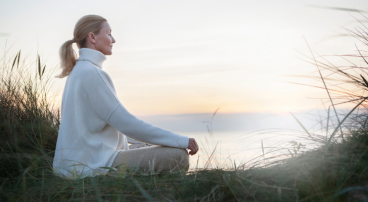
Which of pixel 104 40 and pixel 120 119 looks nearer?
pixel 120 119

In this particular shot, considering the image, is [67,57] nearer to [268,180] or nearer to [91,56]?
[91,56]

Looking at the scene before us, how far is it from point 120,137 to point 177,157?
1.65 feet

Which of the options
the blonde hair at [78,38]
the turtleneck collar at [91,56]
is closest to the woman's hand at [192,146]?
the turtleneck collar at [91,56]

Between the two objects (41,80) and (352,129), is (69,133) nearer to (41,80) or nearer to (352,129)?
(41,80)

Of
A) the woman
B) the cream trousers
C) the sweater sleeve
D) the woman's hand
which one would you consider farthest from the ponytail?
the woman's hand

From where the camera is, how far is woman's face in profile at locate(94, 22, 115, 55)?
2238mm

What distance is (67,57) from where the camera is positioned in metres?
2.28

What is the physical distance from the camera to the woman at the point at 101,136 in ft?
6.05

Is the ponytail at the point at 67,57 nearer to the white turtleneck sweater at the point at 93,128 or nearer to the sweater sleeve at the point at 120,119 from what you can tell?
the white turtleneck sweater at the point at 93,128

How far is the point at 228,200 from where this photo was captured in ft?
3.96

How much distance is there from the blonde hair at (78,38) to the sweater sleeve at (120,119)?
0.47 m

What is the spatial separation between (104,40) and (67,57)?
1.10 feet

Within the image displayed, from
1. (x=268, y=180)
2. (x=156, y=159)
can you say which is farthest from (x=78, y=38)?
(x=268, y=180)

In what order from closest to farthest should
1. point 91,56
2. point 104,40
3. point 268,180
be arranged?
point 268,180 < point 91,56 < point 104,40
